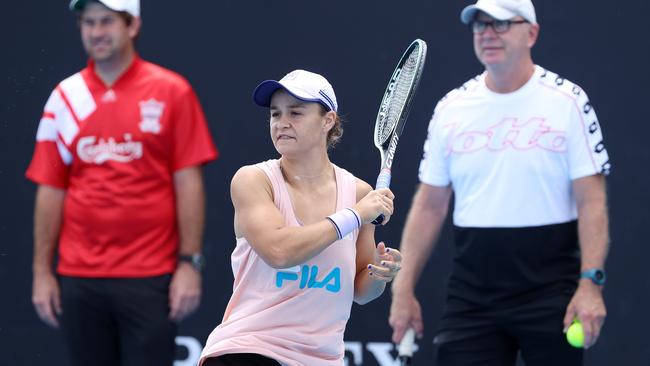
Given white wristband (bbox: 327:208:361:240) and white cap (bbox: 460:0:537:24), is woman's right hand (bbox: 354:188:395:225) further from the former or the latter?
white cap (bbox: 460:0:537:24)

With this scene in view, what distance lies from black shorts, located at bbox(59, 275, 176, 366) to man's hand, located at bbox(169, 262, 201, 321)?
0.03 meters

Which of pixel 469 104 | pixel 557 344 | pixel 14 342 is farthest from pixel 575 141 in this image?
pixel 14 342

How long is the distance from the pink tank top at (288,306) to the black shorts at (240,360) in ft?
0.08

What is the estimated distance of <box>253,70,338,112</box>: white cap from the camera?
4098mm

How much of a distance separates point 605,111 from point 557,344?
46.4 inches

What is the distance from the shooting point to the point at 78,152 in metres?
5.20

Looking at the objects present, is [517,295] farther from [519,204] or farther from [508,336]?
[519,204]

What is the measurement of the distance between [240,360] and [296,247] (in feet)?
1.27

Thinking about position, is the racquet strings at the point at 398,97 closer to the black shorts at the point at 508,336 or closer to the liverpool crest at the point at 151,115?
the black shorts at the point at 508,336

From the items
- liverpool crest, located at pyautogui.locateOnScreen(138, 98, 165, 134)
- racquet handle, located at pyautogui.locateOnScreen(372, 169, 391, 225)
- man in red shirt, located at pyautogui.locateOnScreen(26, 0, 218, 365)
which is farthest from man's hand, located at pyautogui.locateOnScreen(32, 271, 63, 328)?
racquet handle, located at pyautogui.locateOnScreen(372, 169, 391, 225)

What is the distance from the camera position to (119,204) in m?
5.17

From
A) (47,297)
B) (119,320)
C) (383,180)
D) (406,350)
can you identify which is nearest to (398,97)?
(383,180)

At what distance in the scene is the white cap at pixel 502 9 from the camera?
500 centimetres

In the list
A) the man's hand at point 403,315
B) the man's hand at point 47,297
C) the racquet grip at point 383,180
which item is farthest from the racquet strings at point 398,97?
the man's hand at point 47,297
